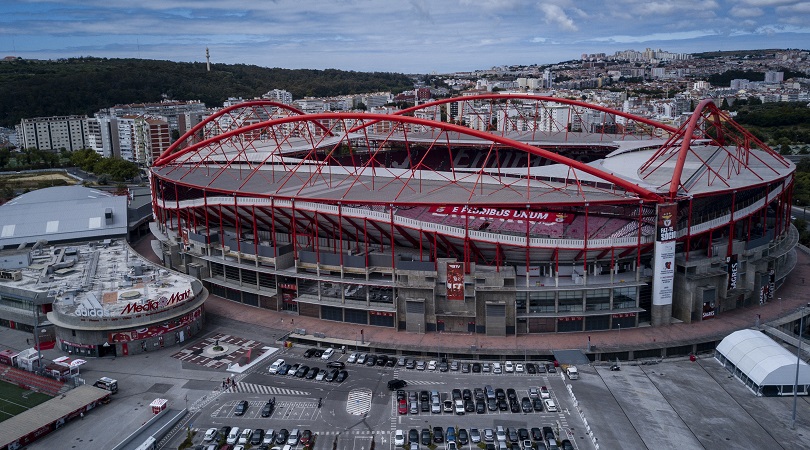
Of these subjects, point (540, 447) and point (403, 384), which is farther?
point (403, 384)

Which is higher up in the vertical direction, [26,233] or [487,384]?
[26,233]

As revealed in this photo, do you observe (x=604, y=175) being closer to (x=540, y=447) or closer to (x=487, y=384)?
(x=487, y=384)

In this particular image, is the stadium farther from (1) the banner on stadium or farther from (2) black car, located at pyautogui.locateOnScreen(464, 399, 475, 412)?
(2) black car, located at pyautogui.locateOnScreen(464, 399, 475, 412)

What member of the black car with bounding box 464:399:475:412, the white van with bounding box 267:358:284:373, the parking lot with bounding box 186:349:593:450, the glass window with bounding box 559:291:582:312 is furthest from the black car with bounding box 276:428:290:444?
the glass window with bounding box 559:291:582:312

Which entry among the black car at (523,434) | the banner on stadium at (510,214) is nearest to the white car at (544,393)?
the black car at (523,434)

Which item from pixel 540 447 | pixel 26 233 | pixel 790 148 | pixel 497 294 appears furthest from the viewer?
pixel 790 148

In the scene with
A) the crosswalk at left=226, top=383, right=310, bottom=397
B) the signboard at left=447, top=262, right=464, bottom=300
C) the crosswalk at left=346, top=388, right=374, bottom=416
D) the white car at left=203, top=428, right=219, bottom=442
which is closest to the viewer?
the white car at left=203, top=428, right=219, bottom=442

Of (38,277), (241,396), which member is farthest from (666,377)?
(38,277)
